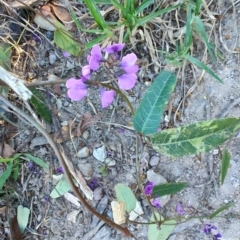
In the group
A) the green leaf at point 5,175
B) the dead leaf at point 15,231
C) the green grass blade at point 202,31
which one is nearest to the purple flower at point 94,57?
the green grass blade at point 202,31

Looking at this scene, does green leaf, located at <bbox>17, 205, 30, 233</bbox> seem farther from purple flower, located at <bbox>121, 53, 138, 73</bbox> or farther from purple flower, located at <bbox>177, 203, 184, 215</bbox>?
purple flower, located at <bbox>121, 53, 138, 73</bbox>

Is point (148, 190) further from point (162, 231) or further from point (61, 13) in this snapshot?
point (61, 13)

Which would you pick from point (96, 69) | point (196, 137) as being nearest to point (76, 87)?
point (96, 69)

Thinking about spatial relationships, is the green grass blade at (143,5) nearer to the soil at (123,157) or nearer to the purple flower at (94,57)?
the soil at (123,157)

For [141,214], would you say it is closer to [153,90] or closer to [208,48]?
[153,90]

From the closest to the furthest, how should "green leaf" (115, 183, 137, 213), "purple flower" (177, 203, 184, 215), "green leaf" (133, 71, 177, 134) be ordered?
"green leaf" (133, 71, 177, 134)
"green leaf" (115, 183, 137, 213)
"purple flower" (177, 203, 184, 215)

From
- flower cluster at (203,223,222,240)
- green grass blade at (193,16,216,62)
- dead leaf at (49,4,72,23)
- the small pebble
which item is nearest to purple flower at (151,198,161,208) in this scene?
flower cluster at (203,223,222,240)
